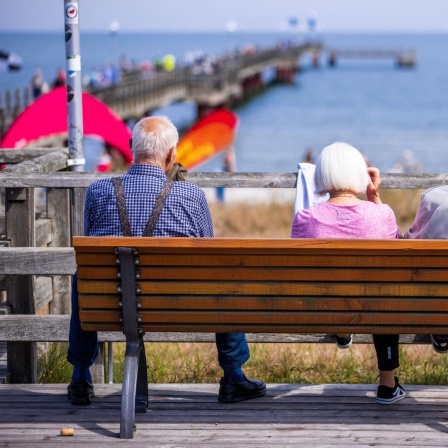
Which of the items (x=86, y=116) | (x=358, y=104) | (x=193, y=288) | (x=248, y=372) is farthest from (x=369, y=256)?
(x=358, y=104)

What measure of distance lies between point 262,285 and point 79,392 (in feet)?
3.53

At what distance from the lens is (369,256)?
11.9ft

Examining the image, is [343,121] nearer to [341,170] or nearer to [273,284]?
[341,170]

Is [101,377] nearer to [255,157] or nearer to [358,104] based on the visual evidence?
[255,157]

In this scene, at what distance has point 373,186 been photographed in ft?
14.2

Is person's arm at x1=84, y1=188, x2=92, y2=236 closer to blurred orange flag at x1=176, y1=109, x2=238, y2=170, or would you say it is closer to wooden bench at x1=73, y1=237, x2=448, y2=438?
wooden bench at x1=73, y1=237, x2=448, y2=438

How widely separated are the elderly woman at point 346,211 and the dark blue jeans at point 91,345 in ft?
1.82

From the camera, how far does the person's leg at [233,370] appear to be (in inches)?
168

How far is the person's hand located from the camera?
4316 millimetres

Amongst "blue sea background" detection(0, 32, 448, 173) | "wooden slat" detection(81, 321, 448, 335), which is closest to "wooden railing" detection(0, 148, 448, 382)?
"wooden slat" detection(81, 321, 448, 335)

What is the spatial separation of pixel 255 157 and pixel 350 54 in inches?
3923

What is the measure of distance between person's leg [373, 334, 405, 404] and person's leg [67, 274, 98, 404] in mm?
1254

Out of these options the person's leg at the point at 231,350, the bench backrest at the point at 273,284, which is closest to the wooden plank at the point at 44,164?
the bench backrest at the point at 273,284

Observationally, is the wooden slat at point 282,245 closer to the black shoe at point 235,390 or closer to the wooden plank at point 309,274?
the wooden plank at point 309,274
